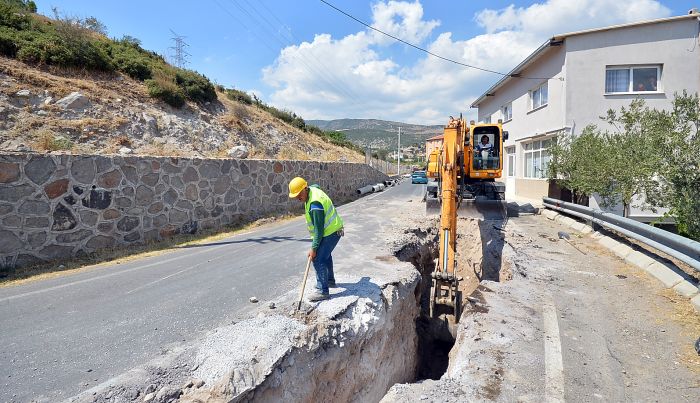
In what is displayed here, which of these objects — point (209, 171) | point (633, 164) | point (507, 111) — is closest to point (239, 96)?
point (209, 171)

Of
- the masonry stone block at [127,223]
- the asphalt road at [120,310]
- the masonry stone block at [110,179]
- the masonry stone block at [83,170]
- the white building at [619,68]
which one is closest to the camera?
the asphalt road at [120,310]

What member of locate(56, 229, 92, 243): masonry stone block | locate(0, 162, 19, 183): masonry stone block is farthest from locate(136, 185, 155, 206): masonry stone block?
locate(0, 162, 19, 183): masonry stone block

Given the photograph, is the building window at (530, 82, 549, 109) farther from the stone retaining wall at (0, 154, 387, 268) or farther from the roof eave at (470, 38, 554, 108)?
the stone retaining wall at (0, 154, 387, 268)

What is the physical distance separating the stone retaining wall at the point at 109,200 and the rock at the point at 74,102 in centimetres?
519

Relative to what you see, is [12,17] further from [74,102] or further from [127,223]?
[127,223]

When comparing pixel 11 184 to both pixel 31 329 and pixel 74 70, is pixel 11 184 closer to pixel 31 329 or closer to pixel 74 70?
pixel 31 329

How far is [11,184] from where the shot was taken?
19.0ft

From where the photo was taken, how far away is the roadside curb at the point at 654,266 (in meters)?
4.90

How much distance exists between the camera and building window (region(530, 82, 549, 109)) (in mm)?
16188

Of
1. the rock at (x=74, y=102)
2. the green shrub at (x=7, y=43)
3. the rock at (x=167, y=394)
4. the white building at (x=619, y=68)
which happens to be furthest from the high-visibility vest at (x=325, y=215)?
the green shrub at (x=7, y=43)

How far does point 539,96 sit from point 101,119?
17866mm

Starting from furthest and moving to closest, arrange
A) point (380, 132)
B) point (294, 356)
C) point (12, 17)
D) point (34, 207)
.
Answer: point (380, 132) → point (12, 17) → point (34, 207) → point (294, 356)

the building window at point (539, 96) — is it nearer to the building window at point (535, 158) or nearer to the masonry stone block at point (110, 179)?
the building window at point (535, 158)

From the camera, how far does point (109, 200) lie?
279 inches
